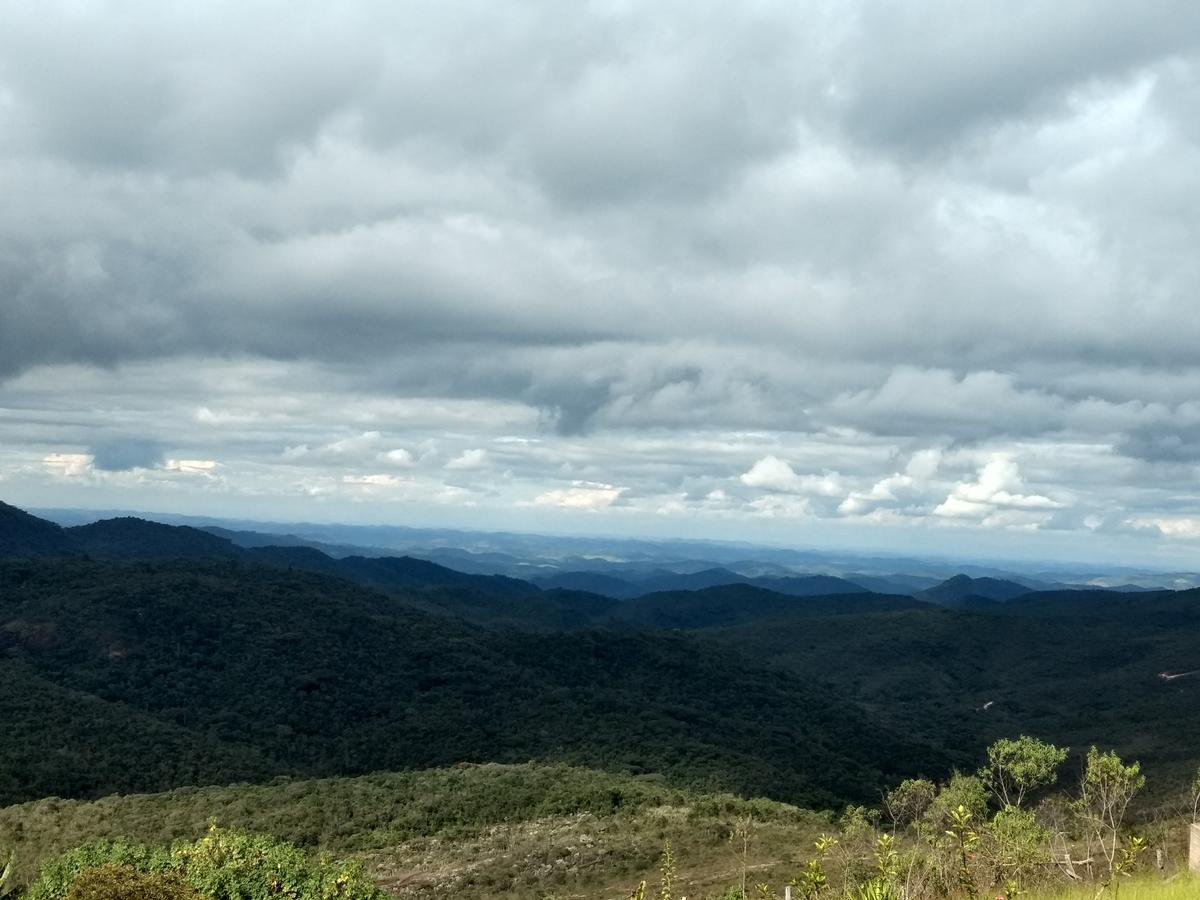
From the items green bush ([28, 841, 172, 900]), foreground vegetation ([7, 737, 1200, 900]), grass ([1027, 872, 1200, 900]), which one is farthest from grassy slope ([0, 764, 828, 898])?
grass ([1027, 872, 1200, 900])

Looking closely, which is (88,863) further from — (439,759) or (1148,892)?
(439,759)

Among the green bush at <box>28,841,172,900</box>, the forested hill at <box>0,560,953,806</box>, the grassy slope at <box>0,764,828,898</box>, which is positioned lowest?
the forested hill at <box>0,560,953,806</box>

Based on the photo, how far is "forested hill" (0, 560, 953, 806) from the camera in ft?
396

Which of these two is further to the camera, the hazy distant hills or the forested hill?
the hazy distant hills

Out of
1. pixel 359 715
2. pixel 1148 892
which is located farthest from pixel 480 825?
pixel 359 715

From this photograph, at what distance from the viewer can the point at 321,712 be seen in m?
158

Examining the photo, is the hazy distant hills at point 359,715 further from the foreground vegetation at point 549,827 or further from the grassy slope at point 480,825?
the grassy slope at point 480,825

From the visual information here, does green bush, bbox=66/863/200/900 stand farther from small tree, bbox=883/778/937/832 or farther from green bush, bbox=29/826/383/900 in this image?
small tree, bbox=883/778/937/832

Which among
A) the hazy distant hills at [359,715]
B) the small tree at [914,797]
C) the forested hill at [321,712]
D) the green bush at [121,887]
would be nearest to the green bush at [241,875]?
the green bush at [121,887]

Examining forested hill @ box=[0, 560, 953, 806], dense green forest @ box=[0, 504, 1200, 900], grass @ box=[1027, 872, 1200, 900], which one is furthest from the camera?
forested hill @ box=[0, 560, 953, 806]

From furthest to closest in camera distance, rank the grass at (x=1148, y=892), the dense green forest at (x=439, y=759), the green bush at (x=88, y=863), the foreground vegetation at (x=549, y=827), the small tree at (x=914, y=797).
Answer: the small tree at (x=914, y=797), the dense green forest at (x=439, y=759), the foreground vegetation at (x=549, y=827), the green bush at (x=88, y=863), the grass at (x=1148, y=892)

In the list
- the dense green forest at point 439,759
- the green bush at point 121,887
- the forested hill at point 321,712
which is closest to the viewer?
the green bush at point 121,887

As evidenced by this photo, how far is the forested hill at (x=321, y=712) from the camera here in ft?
396

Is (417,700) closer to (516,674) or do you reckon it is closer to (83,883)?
(516,674)
